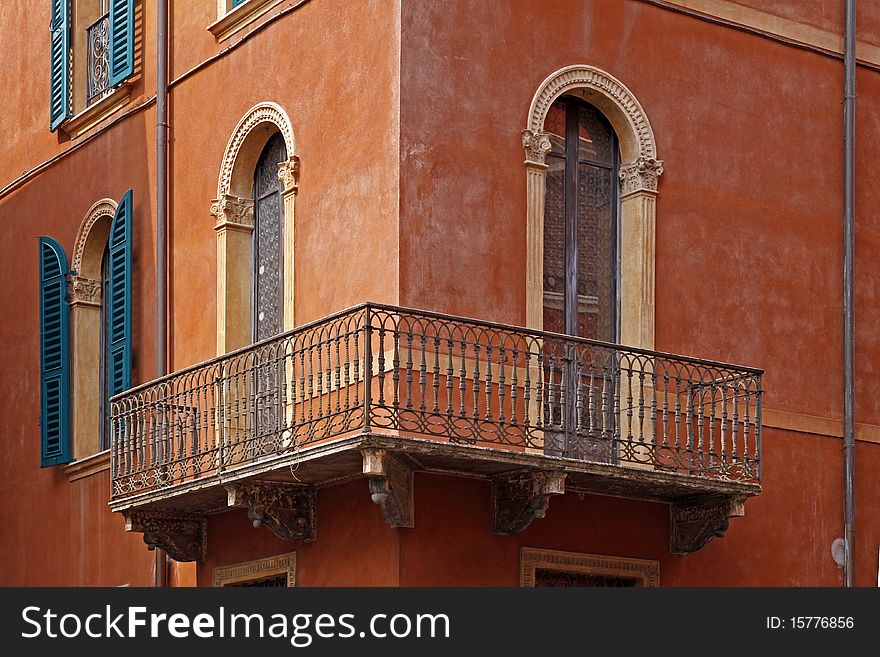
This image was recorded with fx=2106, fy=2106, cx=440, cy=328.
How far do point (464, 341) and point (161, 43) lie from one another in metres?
5.44

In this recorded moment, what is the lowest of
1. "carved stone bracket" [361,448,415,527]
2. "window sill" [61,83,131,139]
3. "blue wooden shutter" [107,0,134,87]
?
"carved stone bracket" [361,448,415,527]

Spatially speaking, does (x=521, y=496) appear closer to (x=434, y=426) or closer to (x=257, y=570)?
(x=434, y=426)

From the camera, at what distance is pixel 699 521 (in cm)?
1692

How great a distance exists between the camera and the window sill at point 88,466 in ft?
64.3

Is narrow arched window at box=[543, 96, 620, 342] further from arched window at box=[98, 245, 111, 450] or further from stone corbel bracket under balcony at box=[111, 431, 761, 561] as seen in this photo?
arched window at box=[98, 245, 111, 450]

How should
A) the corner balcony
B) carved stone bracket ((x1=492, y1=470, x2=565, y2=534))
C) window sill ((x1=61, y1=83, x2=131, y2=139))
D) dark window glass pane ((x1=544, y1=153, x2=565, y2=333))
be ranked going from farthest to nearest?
window sill ((x1=61, y1=83, x2=131, y2=139)) → dark window glass pane ((x1=544, y1=153, x2=565, y2=333)) → carved stone bracket ((x1=492, y1=470, x2=565, y2=534)) → the corner balcony

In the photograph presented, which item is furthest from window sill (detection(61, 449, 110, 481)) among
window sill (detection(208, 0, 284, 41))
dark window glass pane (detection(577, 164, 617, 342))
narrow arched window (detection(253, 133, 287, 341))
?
dark window glass pane (detection(577, 164, 617, 342))

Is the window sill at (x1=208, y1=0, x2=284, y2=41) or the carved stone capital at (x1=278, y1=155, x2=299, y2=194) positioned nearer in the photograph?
the carved stone capital at (x1=278, y1=155, x2=299, y2=194)

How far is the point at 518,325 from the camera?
1650 centimetres

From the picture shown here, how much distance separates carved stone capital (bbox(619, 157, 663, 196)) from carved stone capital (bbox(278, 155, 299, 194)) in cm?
272

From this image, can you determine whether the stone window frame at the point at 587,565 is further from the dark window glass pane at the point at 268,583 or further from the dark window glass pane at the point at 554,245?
the dark window glass pane at the point at 268,583

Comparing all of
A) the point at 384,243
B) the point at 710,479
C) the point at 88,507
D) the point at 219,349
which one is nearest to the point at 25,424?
the point at 88,507

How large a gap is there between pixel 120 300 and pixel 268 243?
90.0 inches

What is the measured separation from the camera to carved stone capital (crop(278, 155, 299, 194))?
1730 cm
